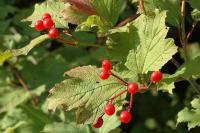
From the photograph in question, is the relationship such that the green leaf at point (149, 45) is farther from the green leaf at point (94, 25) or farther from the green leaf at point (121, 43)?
the green leaf at point (94, 25)

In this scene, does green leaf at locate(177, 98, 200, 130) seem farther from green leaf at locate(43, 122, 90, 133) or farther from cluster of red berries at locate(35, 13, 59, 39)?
cluster of red berries at locate(35, 13, 59, 39)

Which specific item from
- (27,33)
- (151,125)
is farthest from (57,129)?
(151,125)

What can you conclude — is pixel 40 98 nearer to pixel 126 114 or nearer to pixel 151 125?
pixel 151 125

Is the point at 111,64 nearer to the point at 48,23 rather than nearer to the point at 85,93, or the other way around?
the point at 85,93

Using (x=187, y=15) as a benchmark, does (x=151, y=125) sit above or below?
below

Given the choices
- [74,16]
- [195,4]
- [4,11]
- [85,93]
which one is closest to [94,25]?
[74,16]

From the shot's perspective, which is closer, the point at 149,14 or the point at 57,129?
the point at 149,14
